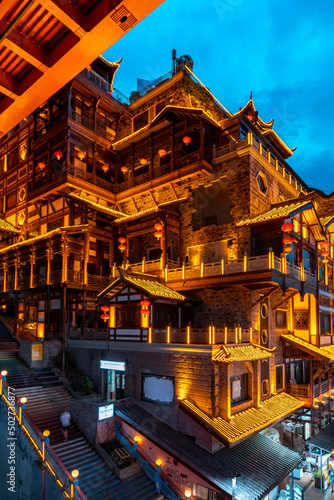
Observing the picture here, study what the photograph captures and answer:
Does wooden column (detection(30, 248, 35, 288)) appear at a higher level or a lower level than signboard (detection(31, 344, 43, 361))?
higher

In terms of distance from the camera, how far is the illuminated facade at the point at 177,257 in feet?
56.4

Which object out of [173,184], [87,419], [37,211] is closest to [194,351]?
[87,419]

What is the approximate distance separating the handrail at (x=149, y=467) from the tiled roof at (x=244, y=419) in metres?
3.02

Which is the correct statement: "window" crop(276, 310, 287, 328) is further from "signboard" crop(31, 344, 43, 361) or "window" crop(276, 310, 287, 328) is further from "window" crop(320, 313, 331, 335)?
"signboard" crop(31, 344, 43, 361)

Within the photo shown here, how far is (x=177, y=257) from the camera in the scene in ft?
81.6

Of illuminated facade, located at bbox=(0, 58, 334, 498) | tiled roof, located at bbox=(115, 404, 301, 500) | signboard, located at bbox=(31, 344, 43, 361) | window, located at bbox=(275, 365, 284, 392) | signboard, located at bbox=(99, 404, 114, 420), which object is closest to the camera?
tiled roof, located at bbox=(115, 404, 301, 500)

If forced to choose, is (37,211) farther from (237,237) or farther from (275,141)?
(275,141)

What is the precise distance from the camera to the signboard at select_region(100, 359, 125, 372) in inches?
754

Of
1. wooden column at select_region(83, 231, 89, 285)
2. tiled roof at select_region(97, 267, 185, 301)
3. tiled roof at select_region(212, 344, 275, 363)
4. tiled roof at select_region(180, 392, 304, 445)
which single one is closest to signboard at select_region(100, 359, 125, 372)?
tiled roof at select_region(97, 267, 185, 301)

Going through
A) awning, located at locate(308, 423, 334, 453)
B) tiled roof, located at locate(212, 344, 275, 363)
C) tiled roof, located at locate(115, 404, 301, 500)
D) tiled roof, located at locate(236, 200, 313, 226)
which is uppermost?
tiled roof, located at locate(236, 200, 313, 226)

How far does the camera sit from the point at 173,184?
24781 mm

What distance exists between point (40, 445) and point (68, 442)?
1503mm

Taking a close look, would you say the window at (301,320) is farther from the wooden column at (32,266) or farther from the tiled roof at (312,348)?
the wooden column at (32,266)

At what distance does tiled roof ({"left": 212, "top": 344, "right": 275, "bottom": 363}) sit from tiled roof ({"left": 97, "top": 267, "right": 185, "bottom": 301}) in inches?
180
